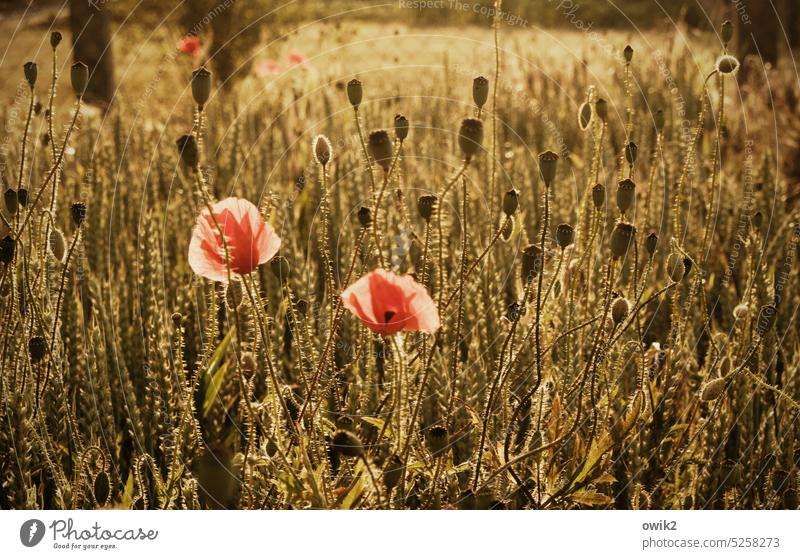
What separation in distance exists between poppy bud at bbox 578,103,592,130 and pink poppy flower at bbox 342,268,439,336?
20.9 inches

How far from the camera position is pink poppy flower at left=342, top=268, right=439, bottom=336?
0.82m

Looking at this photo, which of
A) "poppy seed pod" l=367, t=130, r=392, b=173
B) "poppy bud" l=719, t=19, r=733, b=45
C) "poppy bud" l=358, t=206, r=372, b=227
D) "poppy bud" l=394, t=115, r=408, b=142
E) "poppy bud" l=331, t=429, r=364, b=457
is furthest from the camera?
"poppy bud" l=719, t=19, r=733, b=45

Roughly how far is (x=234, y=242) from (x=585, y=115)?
637 mm

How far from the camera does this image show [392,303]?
2.72 ft

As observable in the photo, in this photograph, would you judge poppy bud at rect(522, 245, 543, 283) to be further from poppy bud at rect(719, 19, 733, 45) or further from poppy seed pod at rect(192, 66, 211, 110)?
poppy bud at rect(719, 19, 733, 45)

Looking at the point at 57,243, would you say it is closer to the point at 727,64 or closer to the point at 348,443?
the point at 348,443

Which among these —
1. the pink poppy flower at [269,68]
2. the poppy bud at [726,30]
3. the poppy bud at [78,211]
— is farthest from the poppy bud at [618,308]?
the pink poppy flower at [269,68]

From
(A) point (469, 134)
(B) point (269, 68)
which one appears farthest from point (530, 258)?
(B) point (269, 68)

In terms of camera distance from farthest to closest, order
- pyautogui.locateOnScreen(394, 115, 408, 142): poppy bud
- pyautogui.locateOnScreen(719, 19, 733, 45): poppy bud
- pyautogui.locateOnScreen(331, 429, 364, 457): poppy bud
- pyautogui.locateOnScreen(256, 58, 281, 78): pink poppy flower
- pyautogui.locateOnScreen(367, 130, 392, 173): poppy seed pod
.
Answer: pyautogui.locateOnScreen(256, 58, 281, 78): pink poppy flower, pyautogui.locateOnScreen(719, 19, 733, 45): poppy bud, pyautogui.locateOnScreen(394, 115, 408, 142): poppy bud, pyautogui.locateOnScreen(367, 130, 392, 173): poppy seed pod, pyautogui.locateOnScreen(331, 429, 364, 457): poppy bud

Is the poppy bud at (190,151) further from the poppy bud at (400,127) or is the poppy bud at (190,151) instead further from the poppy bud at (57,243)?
the poppy bud at (57,243)

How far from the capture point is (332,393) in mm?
1243

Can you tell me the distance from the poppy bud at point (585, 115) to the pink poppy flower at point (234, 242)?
0.55 meters

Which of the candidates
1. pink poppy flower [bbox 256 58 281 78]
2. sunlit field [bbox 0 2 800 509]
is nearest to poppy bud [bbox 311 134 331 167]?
sunlit field [bbox 0 2 800 509]

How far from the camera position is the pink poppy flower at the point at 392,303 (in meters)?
0.82
